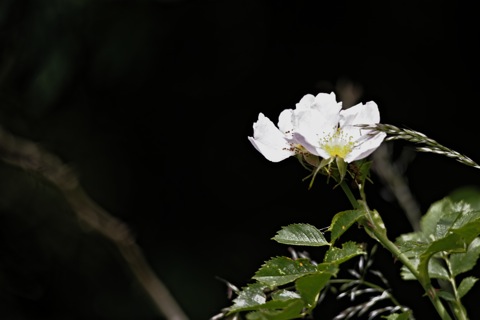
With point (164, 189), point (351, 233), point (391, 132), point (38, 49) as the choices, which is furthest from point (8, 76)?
point (391, 132)

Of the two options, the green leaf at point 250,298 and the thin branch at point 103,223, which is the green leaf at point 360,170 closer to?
the green leaf at point 250,298

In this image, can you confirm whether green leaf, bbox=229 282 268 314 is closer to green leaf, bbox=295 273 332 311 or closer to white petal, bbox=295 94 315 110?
green leaf, bbox=295 273 332 311

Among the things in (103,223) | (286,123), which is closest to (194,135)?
(103,223)

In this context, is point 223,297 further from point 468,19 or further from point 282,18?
point 468,19

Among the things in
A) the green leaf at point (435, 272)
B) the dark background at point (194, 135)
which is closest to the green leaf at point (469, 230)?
the green leaf at point (435, 272)

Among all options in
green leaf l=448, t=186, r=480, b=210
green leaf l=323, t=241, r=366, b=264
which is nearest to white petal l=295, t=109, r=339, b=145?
green leaf l=323, t=241, r=366, b=264

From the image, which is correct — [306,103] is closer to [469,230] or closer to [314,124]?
[314,124]
